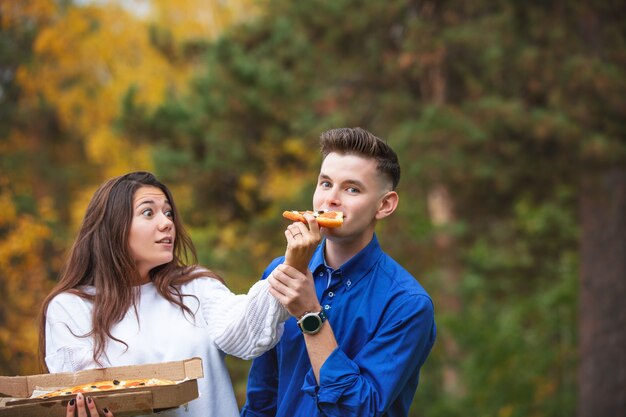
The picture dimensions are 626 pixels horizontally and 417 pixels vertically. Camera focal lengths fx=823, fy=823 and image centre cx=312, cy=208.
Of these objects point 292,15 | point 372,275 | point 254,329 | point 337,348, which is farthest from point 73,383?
point 292,15

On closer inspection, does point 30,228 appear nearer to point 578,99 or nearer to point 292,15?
point 292,15

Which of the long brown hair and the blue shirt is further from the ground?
the long brown hair

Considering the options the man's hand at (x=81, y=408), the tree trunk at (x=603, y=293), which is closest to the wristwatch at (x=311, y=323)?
the man's hand at (x=81, y=408)

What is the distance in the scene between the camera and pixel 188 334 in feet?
11.3

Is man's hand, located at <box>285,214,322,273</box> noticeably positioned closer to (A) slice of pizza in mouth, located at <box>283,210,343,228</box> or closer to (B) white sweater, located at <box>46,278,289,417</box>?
(A) slice of pizza in mouth, located at <box>283,210,343,228</box>

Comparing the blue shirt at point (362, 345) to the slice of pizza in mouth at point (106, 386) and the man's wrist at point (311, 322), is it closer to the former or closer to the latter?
the man's wrist at point (311, 322)

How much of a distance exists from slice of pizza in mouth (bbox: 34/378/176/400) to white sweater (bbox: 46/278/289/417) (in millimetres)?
238

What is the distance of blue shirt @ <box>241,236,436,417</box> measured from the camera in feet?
9.88

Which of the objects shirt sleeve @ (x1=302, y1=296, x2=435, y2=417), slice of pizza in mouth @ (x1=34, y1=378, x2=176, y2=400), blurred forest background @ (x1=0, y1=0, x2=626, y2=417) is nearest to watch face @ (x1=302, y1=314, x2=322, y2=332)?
shirt sleeve @ (x1=302, y1=296, x2=435, y2=417)

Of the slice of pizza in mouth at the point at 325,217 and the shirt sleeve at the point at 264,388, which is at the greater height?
the slice of pizza in mouth at the point at 325,217

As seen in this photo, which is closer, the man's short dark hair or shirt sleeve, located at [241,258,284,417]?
the man's short dark hair

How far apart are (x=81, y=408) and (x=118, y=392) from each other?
0.45 feet

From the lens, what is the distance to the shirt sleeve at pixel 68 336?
130 inches

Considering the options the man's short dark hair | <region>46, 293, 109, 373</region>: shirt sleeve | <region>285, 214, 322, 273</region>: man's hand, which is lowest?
<region>46, 293, 109, 373</region>: shirt sleeve
